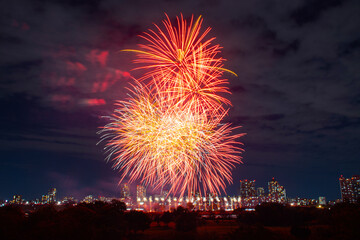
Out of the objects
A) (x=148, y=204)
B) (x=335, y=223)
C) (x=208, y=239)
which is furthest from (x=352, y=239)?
(x=148, y=204)

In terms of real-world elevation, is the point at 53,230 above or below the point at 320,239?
above

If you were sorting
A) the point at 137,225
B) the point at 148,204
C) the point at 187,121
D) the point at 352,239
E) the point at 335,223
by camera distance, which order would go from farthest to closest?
the point at 148,204, the point at 137,225, the point at 187,121, the point at 335,223, the point at 352,239

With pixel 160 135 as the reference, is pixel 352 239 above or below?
below

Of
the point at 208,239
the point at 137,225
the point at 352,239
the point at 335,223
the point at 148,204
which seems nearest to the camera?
the point at 352,239

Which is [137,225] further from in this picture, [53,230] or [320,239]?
[320,239]

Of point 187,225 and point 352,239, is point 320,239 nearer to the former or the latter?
point 352,239

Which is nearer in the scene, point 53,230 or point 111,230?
point 53,230

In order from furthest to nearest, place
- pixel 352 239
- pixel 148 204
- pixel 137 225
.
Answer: pixel 148 204 → pixel 137 225 → pixel 352 239

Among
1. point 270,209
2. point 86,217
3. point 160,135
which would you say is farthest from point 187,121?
point 270,209

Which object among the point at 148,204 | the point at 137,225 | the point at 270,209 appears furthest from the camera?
the point at 148,204
